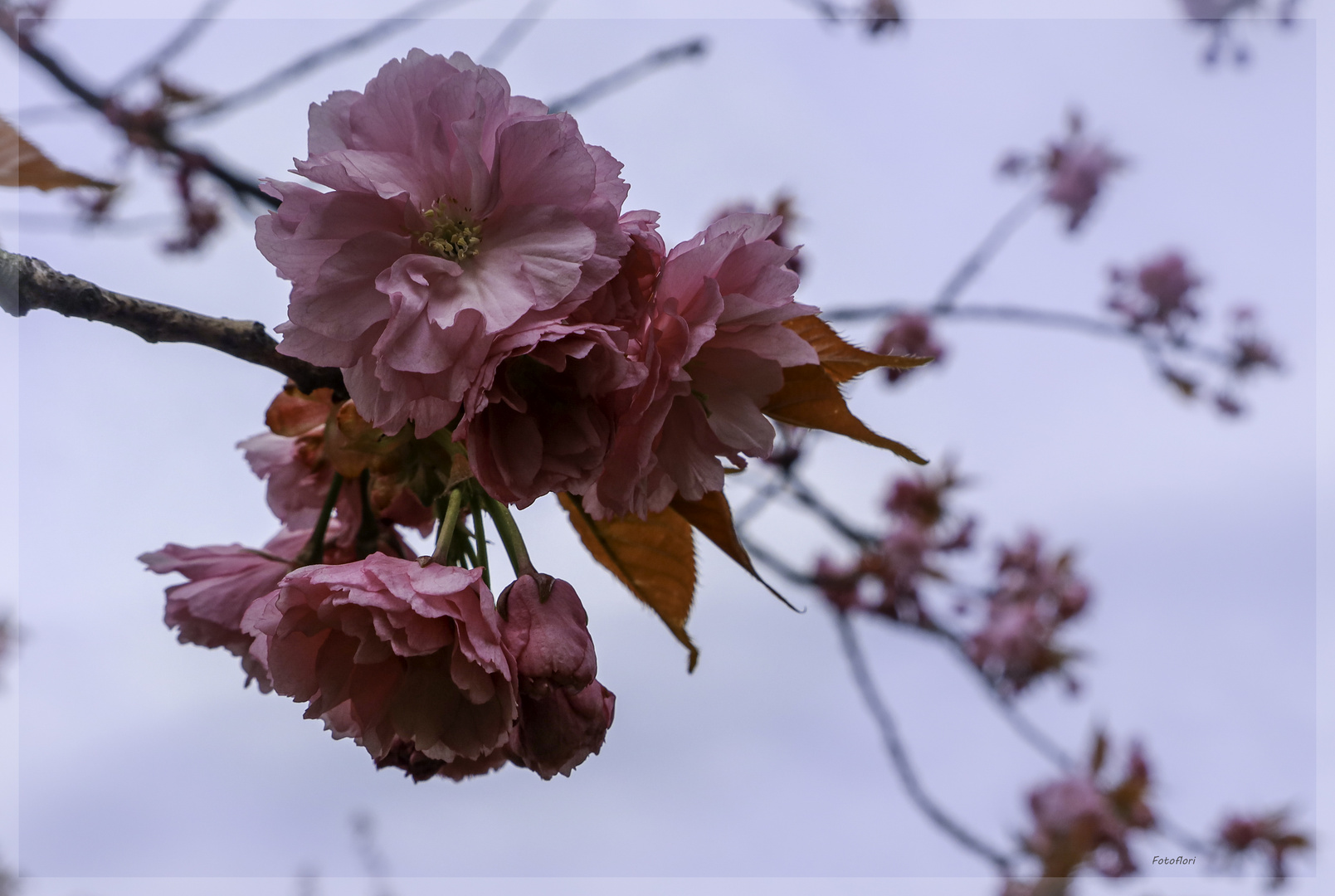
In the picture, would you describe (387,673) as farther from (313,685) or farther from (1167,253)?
(1167,253)

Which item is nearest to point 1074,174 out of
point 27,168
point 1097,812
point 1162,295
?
point 1162,295

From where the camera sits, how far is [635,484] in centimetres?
61

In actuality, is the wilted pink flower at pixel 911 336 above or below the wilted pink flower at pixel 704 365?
above

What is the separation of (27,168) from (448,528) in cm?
36

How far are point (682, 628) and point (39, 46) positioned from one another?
203cm

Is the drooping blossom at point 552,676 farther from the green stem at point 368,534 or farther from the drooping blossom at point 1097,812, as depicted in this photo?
the drooping blossom at point 1097,812

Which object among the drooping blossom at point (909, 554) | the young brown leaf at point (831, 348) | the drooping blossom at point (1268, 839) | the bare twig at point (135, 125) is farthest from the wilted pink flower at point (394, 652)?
the drooping blossom at point (1268, 839)

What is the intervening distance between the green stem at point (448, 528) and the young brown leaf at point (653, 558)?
12cm

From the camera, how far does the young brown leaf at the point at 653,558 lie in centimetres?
82

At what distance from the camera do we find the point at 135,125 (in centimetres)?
236

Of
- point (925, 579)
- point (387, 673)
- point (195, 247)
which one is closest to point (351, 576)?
point (387, 673)

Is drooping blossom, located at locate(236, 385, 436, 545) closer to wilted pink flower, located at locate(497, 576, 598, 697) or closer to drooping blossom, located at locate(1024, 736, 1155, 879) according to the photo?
wilted pink flower, located at locate(497, 576, 598, 697)

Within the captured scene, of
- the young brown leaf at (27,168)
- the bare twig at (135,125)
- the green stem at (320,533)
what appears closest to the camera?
the young brown leaf at (27,168)

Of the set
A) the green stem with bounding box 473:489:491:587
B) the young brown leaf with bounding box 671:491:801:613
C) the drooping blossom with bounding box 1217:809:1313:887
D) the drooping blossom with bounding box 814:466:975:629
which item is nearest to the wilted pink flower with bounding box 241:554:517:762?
the green stem with bounding box 473:489:491:587
